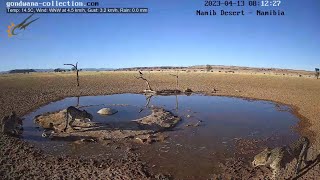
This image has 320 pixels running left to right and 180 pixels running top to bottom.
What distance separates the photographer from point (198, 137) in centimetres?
1459

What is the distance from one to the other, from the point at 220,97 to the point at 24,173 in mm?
25445

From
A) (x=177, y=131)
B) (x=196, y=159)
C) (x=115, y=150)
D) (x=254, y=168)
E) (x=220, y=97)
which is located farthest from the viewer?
(x=220, y=97)

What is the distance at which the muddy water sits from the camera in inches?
434

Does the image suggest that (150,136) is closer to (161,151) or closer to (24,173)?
(161,151)

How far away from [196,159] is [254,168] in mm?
2425

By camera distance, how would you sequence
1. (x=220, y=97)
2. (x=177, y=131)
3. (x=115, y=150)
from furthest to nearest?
1. (x=220, y=97)
2. (x=177, y=131)
3. (x=115, y=150)

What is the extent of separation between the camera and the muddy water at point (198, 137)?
11.0 metres

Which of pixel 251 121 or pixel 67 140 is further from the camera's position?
pixel 251 121

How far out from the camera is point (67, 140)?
1356 centimetres

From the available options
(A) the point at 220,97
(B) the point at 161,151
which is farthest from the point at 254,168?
(A) the point at 220,97

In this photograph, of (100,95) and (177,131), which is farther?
(100,95)

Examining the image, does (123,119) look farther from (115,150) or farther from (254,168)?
(254,168)

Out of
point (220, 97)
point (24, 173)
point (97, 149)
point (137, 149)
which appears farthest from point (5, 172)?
point (220, 97)

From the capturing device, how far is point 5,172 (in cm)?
946
